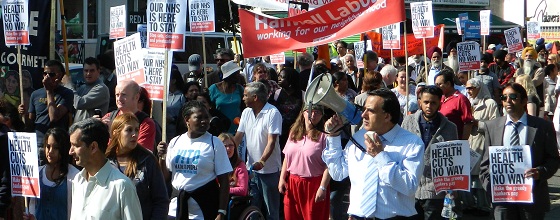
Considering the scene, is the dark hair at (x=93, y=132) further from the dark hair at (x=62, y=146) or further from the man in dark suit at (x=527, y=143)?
the man in dark suit at (x=527, y=143)

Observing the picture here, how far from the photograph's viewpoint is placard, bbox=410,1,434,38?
14.8 meters

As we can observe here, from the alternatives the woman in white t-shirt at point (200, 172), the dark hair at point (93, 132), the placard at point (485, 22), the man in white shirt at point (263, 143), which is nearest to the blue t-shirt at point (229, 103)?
the man in white shirt at point (263, 143)

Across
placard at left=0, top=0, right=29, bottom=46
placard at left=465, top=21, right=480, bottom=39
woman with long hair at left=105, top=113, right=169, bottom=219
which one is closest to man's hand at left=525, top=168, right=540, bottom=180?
woman with long hair at left=105, top=113, right=169, bottom=219

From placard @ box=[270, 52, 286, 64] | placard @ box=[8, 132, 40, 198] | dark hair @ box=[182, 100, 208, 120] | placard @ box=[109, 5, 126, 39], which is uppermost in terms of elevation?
placard @ box=[109, 5, 126, 39]

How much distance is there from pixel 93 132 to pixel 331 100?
1.40 m

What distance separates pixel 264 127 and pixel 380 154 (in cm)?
378

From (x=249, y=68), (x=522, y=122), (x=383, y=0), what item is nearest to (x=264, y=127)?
(x=383, y=0)

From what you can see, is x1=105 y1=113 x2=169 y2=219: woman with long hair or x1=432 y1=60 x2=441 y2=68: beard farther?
x1=432 y1=60 x2=441 y2=68: beard

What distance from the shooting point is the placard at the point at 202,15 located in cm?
1445

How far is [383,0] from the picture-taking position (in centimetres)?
986

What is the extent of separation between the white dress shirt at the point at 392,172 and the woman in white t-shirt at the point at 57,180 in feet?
5.92

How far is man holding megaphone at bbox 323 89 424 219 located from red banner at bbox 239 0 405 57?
4459 millimetres

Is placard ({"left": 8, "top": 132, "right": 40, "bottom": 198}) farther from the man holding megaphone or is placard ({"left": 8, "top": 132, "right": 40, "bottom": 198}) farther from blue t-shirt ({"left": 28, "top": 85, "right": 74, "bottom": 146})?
blue t-shirt ({"left": 28, "top": 85, "right": 74, "bottom": 146})

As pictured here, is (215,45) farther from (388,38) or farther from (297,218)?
(297,218)
